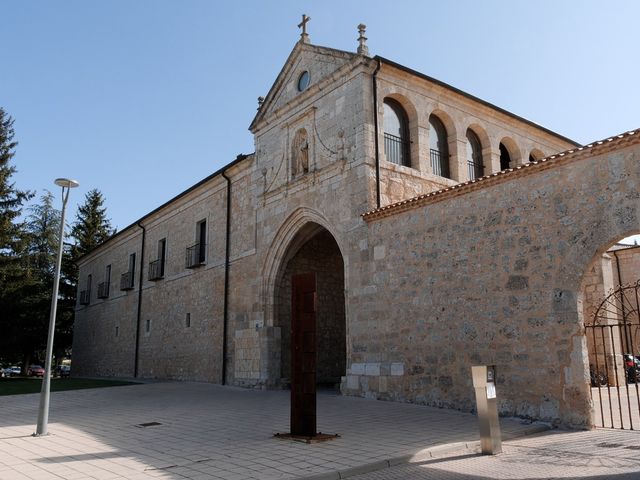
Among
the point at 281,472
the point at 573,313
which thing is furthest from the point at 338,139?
the point at 281,472

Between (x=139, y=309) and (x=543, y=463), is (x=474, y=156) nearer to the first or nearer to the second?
(x=543, y=463)

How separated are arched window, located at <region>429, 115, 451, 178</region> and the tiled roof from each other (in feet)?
11.8

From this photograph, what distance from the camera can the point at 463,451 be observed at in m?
6.40

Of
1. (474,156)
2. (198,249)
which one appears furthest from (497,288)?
(198,249)

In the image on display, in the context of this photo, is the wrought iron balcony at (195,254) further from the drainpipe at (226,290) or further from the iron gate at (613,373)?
the iron gate at (613,373)

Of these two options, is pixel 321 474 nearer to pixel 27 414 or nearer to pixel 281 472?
pixel 281 472

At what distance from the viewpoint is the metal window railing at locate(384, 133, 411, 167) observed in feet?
44.0

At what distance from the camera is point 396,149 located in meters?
13.7

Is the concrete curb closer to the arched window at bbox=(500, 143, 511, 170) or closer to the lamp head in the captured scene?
the lamp head

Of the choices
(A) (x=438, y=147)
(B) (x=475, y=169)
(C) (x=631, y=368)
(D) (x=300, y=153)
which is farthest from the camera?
(B) (x=475, y=169)

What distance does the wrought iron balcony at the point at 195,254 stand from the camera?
763 inches

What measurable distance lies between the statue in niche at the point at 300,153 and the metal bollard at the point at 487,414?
30.2 feet

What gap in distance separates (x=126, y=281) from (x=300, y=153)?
1404cm

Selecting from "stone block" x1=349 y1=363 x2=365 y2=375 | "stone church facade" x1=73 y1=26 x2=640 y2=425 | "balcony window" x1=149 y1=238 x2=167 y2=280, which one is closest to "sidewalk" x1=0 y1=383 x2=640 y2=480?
"stone block" x1=349 y1=363 x2=365 y2=375
